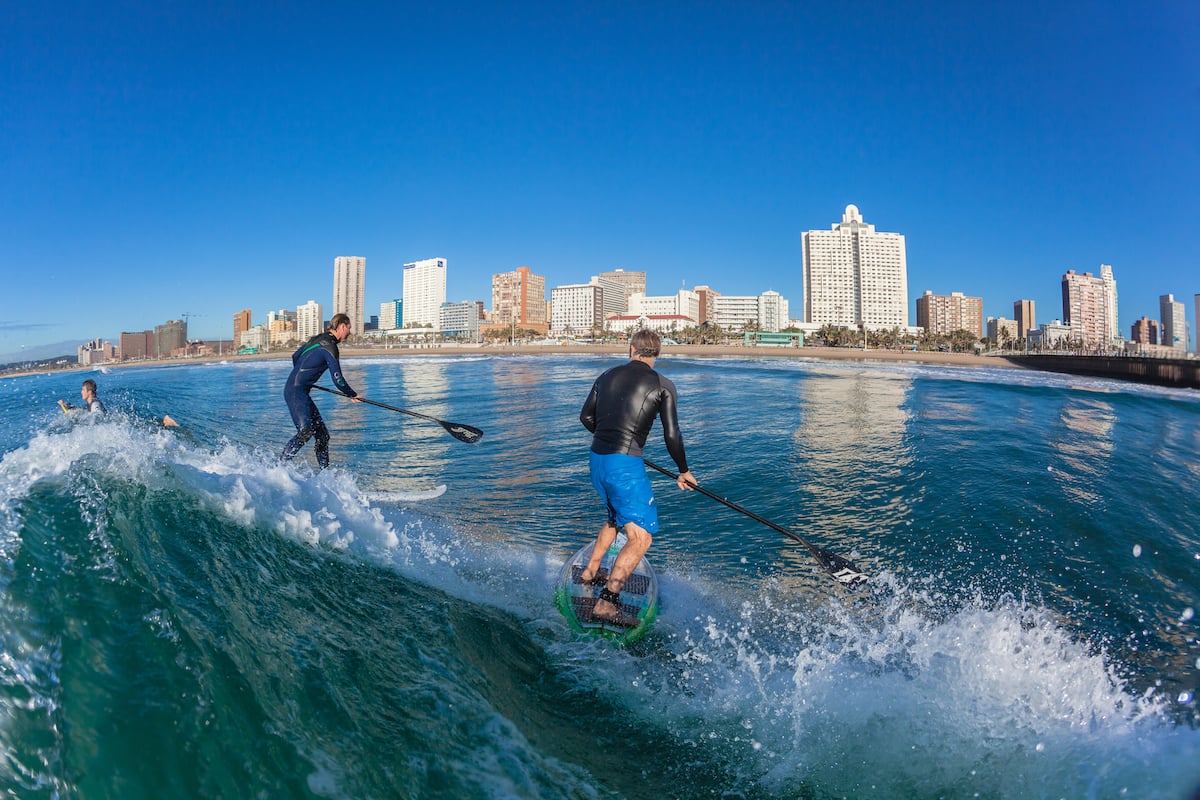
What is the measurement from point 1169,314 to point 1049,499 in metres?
248

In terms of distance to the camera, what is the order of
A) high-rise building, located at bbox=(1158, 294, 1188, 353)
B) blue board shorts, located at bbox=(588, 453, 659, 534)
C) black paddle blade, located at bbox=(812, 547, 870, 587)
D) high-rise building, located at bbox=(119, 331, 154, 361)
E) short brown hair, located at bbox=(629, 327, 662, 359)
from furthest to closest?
1. high-rise building, located at bbox=(1158, 294, 1188, 353)
2. high-rise building, located at bbox=(119, 331, 154, 361)
3. black paddle blade, located at bbox=(812, 547, 870, 587)
4. short brown hair, located at bbox=(629, 327, 662, 359)
5. blue board shorts, located at bbox=(588, 453, 659, 534)

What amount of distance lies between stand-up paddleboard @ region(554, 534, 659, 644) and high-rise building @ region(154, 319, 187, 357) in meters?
194

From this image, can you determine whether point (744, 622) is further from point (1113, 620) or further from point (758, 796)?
point (1113, 620)

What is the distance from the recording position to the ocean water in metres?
2.69

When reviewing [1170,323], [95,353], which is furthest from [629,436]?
[1170,323]

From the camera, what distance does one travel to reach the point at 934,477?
33.9 ft

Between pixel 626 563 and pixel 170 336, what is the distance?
643 ft

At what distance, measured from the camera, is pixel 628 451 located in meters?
4.60

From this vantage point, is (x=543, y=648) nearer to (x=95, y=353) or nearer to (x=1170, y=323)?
(x=95, y=353)

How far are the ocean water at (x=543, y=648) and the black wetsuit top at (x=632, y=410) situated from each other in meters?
1.53

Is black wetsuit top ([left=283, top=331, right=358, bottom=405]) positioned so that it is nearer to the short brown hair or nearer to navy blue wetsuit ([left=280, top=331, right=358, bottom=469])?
navy blue wetsuit ([left=280, top=331, right=358, bottom=469])

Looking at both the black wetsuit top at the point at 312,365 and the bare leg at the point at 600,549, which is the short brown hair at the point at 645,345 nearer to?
the bare leg at the point at 600,549

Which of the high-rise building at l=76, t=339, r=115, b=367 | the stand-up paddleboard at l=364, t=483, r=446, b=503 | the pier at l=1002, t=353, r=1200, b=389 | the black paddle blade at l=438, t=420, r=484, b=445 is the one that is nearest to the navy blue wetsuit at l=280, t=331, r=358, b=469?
the stand-up paddleboard at l=364, t=483, r=446, b=503

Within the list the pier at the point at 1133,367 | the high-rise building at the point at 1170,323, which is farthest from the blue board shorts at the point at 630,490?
the high-rise building at the point at 1170,323
